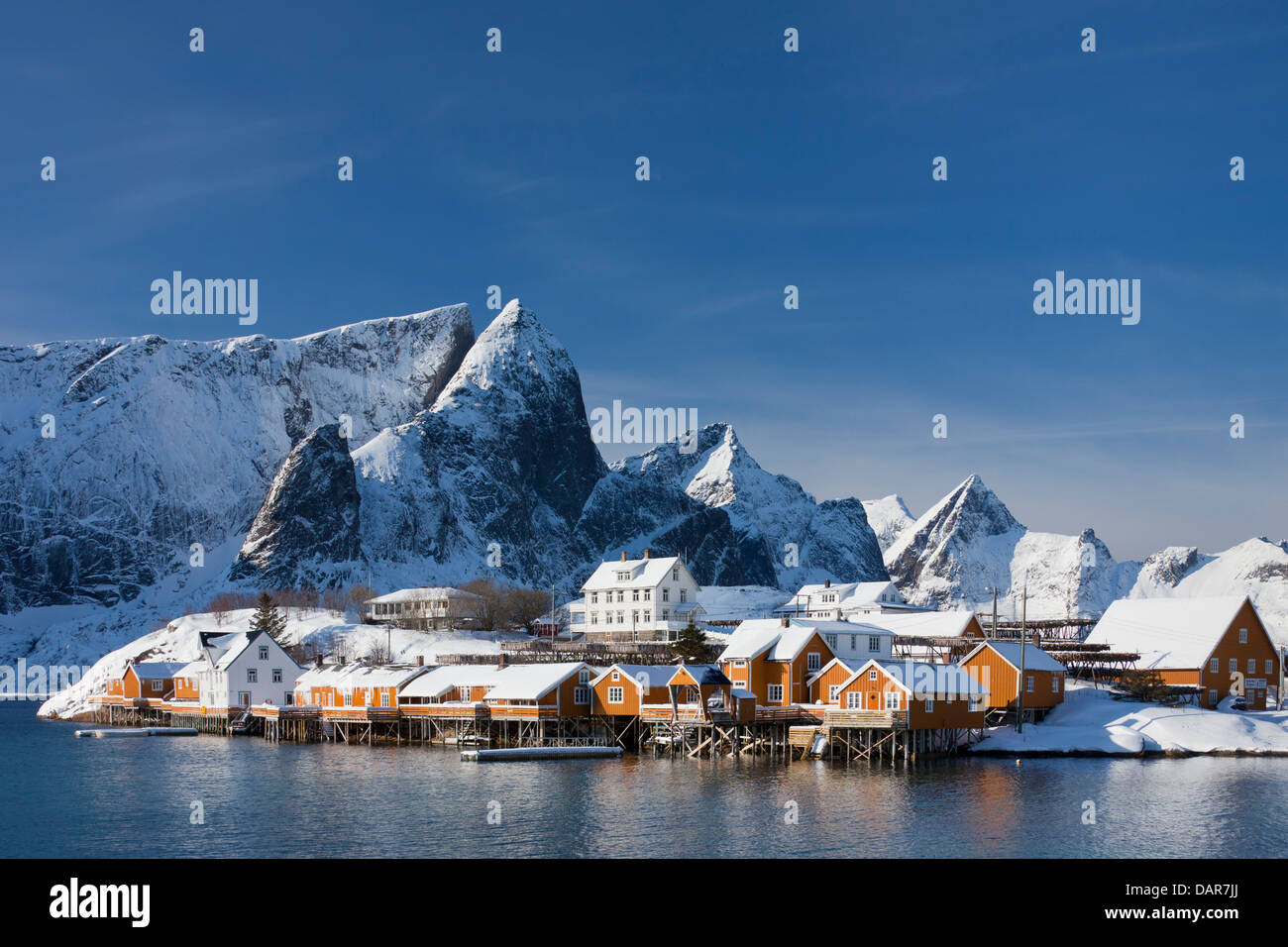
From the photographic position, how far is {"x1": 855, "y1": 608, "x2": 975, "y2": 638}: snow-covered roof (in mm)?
108812

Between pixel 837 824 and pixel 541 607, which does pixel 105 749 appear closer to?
pixel 837 824

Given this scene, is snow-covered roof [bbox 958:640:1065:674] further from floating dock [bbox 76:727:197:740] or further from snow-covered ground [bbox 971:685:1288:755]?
floating dock [bbox 76:727:197:740]

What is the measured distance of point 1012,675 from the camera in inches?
3189

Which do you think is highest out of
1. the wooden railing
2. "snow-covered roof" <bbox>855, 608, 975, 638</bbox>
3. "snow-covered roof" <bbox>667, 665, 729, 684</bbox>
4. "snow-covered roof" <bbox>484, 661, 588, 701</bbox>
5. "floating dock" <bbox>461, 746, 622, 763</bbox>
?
"snow-covered roof" <bbox>855, 608, 975, 638</bbox>

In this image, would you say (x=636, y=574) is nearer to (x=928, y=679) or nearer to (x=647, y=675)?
(x=647, y=675)

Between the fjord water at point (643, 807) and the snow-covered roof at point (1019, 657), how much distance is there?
416 inches

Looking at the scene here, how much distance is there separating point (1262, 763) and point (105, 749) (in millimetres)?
77975

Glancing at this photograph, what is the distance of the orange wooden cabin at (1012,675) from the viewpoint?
3191 inches

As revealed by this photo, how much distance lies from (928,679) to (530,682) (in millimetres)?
27850

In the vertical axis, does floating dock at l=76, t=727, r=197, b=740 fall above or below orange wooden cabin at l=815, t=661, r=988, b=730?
below

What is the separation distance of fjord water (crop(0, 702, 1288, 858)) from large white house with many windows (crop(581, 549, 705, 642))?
239 feet

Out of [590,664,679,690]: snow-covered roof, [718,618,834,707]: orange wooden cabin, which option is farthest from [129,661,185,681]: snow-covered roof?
[718,618,834,707]: orange wooden cabin
